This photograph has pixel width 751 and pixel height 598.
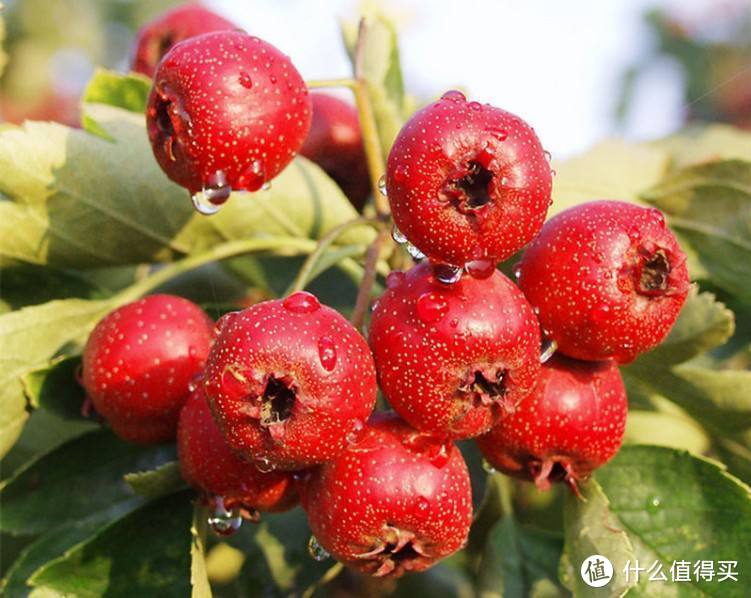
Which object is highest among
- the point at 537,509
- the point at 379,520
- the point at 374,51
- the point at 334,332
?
the point at 374,51

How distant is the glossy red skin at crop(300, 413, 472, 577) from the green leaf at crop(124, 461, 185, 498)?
0.92ft

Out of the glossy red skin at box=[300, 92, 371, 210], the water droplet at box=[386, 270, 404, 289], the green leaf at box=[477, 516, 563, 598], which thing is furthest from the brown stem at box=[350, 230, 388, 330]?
the green leaf at box=[477, 516, 563, 598]

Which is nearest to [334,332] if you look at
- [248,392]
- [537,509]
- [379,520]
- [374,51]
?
[248,392]

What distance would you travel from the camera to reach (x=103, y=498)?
1.87 m

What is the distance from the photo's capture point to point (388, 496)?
1350 millimetres

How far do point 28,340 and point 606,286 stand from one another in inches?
41.2

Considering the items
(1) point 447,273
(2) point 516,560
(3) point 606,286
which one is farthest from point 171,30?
(2) point 516,560

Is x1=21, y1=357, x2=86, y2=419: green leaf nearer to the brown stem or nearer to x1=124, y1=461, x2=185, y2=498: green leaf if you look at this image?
x1=124, y1=461, x2=185, y2=498: green leaf

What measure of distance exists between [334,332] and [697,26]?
5.88 meters

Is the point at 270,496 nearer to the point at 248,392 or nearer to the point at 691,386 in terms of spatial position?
the point at 248,392

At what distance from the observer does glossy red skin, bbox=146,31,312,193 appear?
1.46 metres

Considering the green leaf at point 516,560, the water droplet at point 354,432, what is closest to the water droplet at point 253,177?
the water droplet at point 354,432

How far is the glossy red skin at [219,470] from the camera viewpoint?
144 cm

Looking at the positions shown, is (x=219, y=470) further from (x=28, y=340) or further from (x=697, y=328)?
(x=697, y=328)
